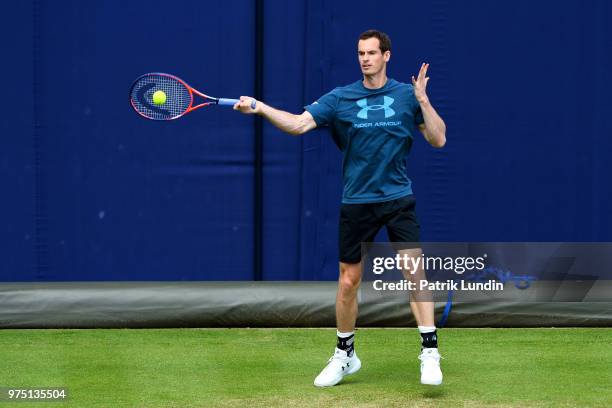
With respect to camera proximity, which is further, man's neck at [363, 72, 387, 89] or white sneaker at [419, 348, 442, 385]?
man's neck at [363, 72, 387, 89]

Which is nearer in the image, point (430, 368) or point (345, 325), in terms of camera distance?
point (430, 368)

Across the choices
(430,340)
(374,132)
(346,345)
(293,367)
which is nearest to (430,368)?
(430,340)

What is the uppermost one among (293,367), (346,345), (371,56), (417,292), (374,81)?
(371,56)

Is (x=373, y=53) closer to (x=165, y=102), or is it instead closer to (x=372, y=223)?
(x=372, y=223)

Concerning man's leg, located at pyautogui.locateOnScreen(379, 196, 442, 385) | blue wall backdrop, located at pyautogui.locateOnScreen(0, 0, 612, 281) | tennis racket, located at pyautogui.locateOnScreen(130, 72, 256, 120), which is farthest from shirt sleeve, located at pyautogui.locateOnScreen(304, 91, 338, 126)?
blue wall backdrop, located at pyautogui.locateOnScreen(0, 0, 612, 281)

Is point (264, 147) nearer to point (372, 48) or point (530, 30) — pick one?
point (530, 30)

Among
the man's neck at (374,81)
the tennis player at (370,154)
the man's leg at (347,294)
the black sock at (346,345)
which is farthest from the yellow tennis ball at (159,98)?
the black sock at (346,345)

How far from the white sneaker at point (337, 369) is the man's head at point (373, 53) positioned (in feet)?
4.75

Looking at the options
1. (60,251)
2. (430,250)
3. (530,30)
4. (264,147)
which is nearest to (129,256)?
(60,251)

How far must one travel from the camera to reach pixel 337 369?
582cm

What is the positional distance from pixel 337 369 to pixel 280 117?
51.6 inches

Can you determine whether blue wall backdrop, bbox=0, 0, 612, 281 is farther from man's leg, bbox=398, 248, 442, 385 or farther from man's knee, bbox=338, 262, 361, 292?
man's leg, bbox=398, 248, 442, 385

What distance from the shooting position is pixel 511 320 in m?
7.71

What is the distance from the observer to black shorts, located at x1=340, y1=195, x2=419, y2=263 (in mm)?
5746
